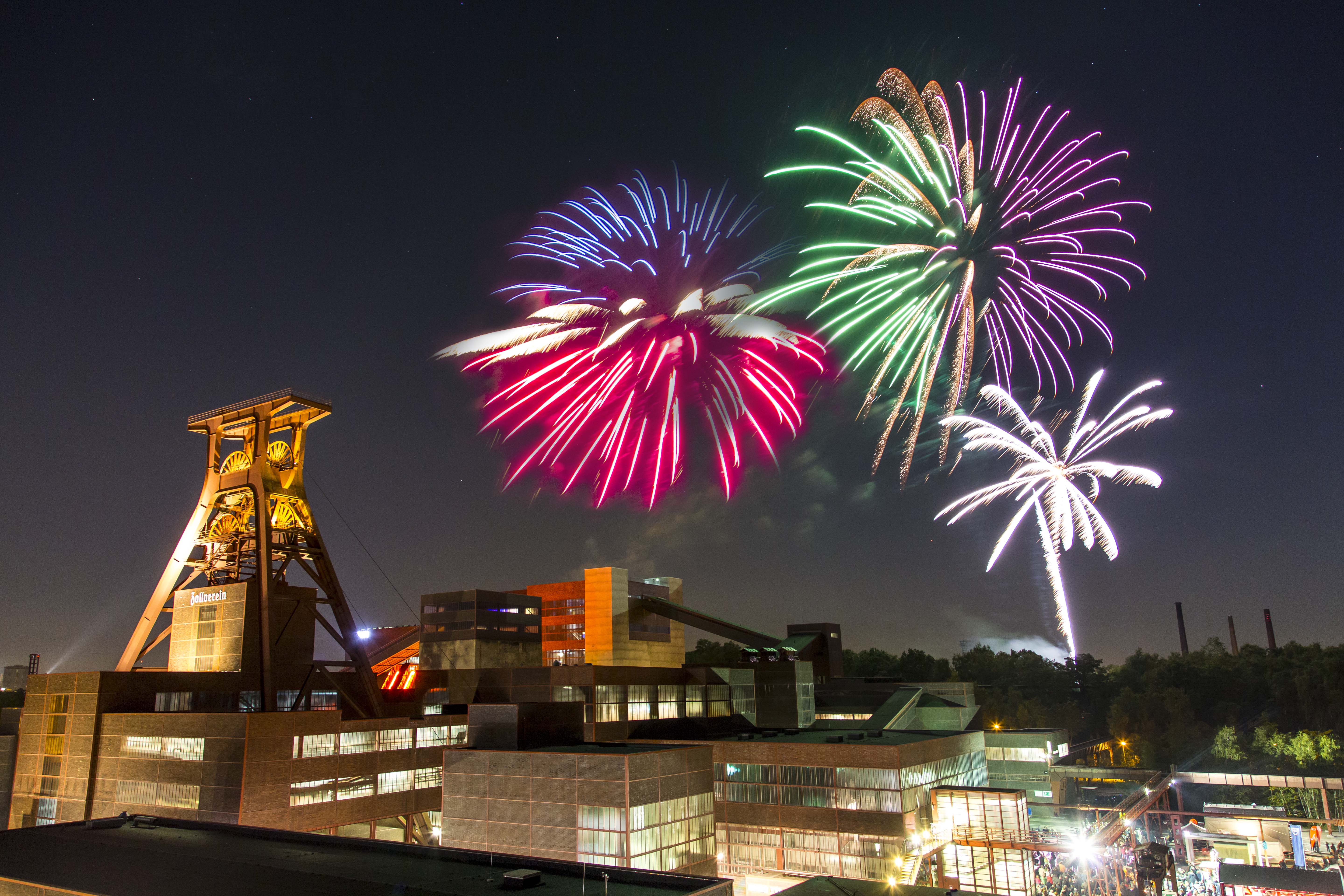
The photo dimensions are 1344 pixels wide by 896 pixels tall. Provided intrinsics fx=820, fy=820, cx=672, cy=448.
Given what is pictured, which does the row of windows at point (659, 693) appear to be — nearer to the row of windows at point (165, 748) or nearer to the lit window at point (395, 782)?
the lit window at point (395, 782)

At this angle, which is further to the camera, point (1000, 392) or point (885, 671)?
point (885, 671)

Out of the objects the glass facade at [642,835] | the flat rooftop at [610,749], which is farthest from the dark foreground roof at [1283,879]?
the flat rooftop at [610,749]

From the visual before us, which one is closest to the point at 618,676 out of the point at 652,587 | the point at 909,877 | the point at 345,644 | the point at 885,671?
the point at 345,644

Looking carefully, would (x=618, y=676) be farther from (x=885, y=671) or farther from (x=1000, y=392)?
(x=885, y=671)

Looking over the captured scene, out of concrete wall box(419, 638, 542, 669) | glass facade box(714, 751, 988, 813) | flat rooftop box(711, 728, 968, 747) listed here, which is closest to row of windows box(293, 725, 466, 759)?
concrete wall box(419, 638, 542, 669)

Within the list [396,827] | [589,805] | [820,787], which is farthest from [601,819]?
[396,827]

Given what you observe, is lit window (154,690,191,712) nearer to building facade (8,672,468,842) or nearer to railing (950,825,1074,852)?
building facade (8,672,468,842)
